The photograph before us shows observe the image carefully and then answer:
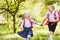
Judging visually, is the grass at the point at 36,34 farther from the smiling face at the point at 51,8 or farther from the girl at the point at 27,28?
the smiling face at the point at 51,8

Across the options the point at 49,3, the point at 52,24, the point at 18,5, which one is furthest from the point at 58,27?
the point at 18,5

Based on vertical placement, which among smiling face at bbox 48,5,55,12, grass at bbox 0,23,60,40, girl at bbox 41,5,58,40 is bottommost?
grass at bbox 0,23,60,40

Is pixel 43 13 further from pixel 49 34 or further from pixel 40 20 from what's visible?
pixel 49 34

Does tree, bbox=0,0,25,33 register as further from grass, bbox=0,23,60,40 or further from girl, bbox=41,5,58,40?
girl, bbox=41,5,58,40

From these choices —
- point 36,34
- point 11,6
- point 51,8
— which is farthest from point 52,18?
point 11,6

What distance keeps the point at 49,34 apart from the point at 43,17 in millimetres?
148

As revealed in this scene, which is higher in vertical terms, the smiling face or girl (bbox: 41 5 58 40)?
the smiling face

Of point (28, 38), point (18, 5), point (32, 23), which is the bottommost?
point (28, 38)

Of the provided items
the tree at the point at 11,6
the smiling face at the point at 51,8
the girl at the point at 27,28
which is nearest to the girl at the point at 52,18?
the smiling face at the point at 51,8

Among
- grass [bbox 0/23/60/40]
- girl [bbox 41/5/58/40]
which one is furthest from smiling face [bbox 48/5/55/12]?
grass [bbox 0/23/60/40]

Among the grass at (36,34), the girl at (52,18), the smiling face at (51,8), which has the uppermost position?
the smiling face at (51,8)

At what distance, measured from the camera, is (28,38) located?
1.93 m

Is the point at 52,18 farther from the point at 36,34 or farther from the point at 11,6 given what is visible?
the point at 11,6

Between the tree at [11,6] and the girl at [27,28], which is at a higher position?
the tree at [11,6]
